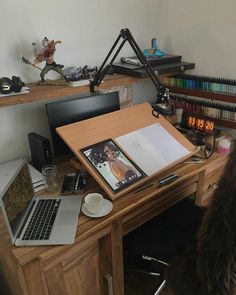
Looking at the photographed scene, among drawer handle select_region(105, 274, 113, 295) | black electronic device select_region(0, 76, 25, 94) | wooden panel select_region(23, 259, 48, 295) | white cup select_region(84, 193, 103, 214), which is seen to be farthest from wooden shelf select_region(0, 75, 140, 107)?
drawer handle select_region(105, 274, 113, 295)

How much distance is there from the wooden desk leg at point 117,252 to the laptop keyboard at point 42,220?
0.24m

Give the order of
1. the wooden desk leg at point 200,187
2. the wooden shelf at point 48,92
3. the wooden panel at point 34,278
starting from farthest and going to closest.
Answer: the wooden desk leg at point 200,187
the wooden shelf at point 48,92
the wooden panel at point 34,278

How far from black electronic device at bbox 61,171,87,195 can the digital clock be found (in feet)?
2.64

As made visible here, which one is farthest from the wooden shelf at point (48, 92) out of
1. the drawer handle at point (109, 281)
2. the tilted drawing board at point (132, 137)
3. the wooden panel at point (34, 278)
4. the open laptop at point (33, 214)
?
the drawer handle at point (109, 281)

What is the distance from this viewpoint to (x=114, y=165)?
1.15m

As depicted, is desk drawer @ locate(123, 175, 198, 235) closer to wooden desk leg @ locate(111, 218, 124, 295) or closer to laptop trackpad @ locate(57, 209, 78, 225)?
wooden desk leg @ locate(111, 218, 124, 295)

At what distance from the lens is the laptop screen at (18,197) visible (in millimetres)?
847

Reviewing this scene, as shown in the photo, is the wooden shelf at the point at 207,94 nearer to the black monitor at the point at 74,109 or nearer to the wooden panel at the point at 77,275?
the black monitor at the point at 74,109

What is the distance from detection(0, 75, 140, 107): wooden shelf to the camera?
1.09m

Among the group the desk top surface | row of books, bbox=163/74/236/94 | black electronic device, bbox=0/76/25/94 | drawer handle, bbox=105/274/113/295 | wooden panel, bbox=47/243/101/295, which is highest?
black electronic device, bbox=0/76/25/94

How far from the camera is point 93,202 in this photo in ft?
3.28

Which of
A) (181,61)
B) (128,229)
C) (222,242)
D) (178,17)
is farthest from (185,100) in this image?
(222,242)

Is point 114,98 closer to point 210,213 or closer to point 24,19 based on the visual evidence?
point 24,19

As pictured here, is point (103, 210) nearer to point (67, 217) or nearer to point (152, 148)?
point (67, 217)
